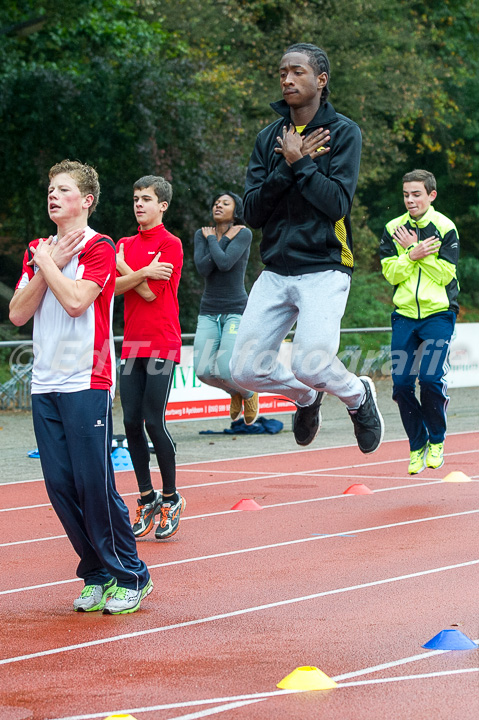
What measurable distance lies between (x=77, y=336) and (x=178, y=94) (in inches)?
718

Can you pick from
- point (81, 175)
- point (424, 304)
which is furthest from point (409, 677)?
point (424, 304)

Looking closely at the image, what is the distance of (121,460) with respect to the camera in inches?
442

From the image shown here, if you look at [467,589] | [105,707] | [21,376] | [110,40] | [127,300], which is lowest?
[21,376]

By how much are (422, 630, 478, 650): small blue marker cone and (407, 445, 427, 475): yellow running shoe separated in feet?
14.2

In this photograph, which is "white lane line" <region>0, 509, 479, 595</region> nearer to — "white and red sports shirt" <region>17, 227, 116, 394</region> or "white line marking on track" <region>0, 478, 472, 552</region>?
"white line marking on track" <region>0, 478, 472, 552</region>

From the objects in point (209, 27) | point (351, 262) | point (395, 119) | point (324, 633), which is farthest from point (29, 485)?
point (395, 119)

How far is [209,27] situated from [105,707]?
24342mm

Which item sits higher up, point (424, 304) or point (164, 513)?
point (424, 304)

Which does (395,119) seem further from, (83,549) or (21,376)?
(83,549)

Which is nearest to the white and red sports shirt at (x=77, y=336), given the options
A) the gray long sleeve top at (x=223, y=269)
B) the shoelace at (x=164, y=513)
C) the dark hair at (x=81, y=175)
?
the dark hair at (x=81, y=175)

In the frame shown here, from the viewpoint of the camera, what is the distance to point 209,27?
26.3 meters

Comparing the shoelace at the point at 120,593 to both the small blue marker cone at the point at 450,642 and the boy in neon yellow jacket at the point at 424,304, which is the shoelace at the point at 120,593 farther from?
the boy in neon yellow jacket at the point at 424,304

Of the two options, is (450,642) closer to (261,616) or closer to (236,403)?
(261,616)

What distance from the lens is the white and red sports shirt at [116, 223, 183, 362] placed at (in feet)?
22.6
